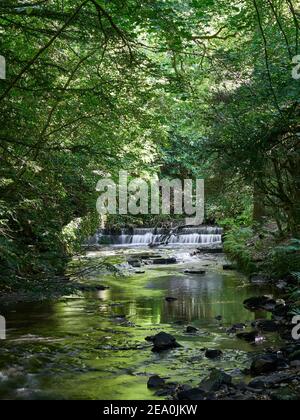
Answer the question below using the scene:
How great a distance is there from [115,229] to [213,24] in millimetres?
15008

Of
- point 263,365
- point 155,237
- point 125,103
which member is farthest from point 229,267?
point 263,365

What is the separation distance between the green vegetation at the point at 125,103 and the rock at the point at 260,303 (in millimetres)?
1057

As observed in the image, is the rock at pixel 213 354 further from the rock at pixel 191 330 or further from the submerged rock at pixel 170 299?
the submerged rock at pixel 170 299

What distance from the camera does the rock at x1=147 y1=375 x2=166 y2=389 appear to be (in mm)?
5234

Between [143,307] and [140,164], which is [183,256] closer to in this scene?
[140,164]

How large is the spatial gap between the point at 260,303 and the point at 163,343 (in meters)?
3.20

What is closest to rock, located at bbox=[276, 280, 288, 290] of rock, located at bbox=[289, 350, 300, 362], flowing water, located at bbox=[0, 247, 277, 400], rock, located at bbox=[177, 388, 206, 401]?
flowing water, located at bbox=[0, 247, 277, 400]

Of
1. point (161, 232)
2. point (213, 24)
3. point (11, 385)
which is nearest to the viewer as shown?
point (11, 385)

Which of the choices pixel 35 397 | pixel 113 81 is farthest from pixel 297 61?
pixel 35 397

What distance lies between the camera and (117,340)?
721 cm

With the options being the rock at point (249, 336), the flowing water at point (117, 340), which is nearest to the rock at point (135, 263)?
the flowing water at point (117, 340)

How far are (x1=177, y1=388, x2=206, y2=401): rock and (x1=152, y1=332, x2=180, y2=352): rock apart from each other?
5.92ft

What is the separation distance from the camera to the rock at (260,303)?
9.08 metres
